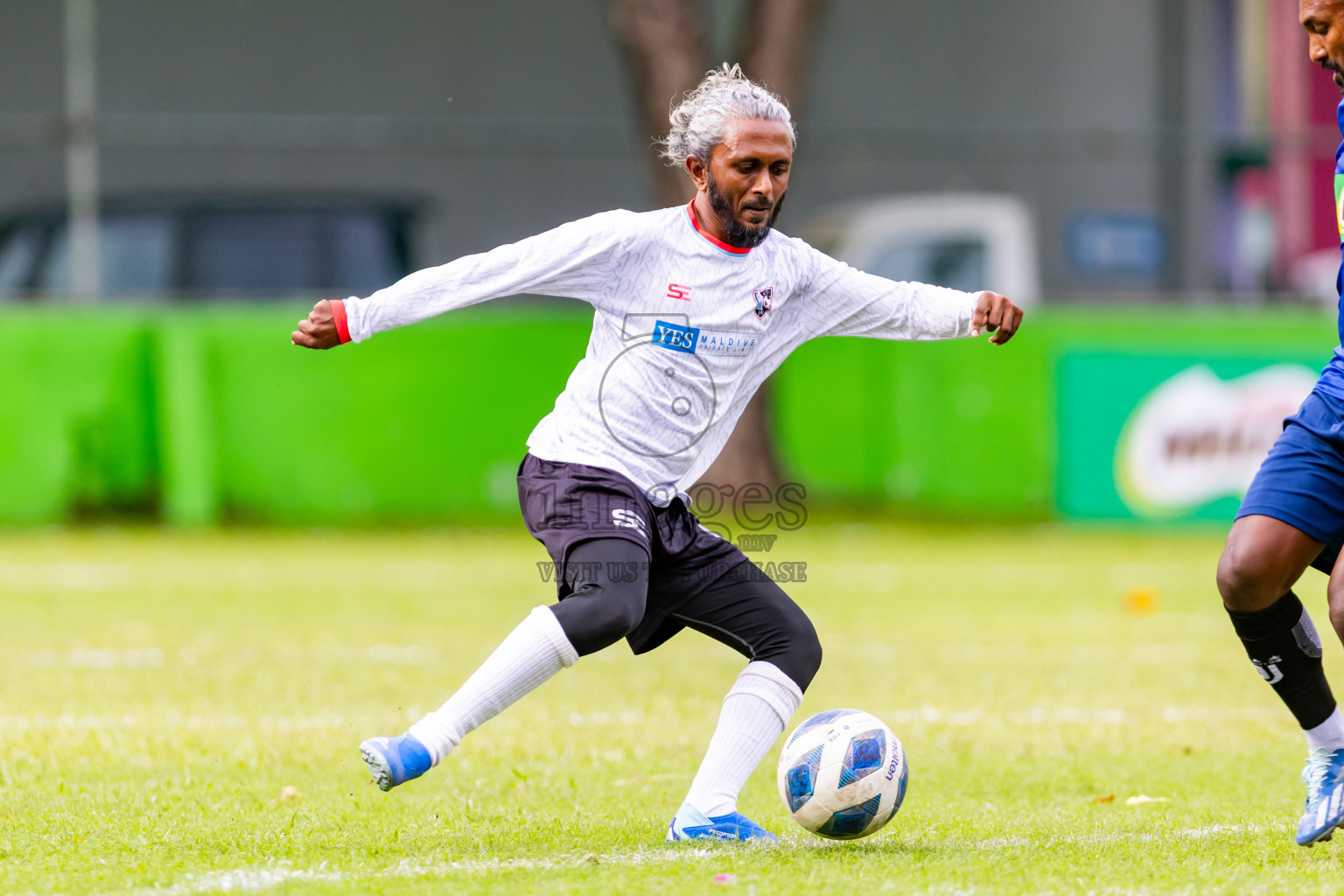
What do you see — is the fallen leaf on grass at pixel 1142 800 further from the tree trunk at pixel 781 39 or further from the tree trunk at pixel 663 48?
the tree trunk at pixel 781 39

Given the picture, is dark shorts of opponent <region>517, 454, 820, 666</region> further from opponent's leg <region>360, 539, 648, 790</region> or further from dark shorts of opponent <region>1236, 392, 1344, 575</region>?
dark shorts of opponent <region>1236, 392, 1344, 575</region>

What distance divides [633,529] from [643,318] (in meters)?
0.57

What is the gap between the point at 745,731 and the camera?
4594 mm

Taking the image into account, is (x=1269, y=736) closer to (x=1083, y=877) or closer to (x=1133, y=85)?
(x=1083, y=877)

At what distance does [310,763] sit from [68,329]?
27.7 ft

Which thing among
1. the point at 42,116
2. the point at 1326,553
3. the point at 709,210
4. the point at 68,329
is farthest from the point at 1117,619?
the point at 42,116

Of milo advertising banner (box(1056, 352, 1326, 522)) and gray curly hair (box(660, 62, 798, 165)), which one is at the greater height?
gray curly hair (box(660, 62, 798, 165))

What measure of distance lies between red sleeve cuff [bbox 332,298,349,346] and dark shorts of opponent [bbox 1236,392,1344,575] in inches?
90.0

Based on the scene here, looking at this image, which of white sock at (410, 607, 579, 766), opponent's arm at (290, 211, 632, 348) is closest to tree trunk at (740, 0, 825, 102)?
opponent's arm at (290, 211, 632, 348)

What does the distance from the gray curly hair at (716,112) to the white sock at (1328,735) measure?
2.07 meters

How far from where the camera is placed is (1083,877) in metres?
4.11

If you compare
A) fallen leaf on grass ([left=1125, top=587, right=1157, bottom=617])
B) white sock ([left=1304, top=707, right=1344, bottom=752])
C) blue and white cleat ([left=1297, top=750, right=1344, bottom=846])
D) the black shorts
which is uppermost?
the black shorts

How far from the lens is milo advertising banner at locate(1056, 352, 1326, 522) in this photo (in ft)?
44.4

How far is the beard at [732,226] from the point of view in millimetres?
4586
